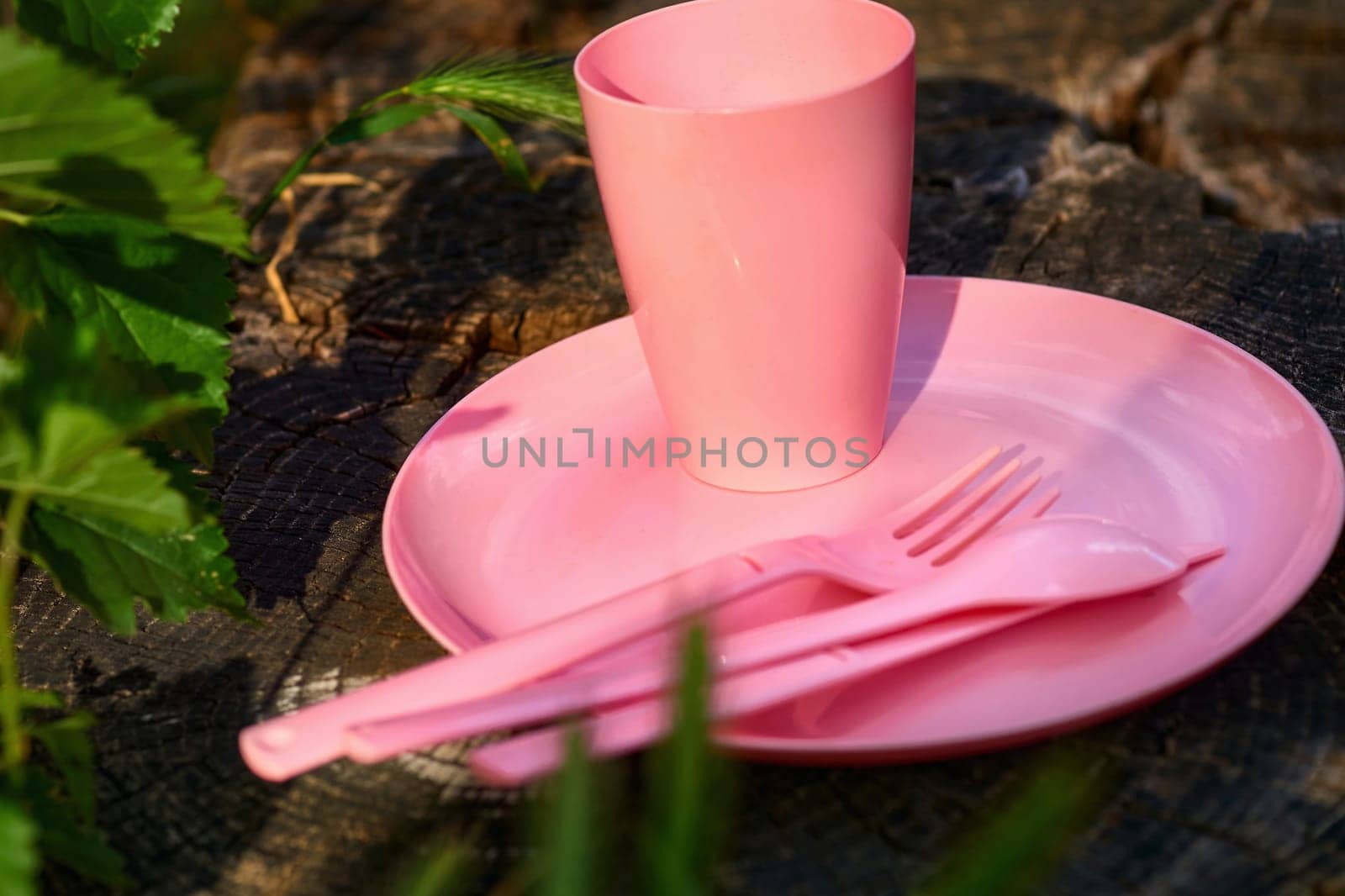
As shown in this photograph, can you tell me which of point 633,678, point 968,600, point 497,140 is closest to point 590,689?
point 633,678

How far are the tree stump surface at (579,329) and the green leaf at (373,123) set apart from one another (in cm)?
17

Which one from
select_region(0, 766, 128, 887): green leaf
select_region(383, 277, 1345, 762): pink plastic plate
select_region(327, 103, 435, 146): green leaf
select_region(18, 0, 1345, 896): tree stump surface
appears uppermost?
select_region(327, 103, 435, 146): green leaf

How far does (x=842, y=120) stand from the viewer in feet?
2.53

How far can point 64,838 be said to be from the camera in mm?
644

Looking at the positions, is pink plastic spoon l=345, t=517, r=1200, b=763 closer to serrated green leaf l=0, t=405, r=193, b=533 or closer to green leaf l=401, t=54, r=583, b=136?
serrated green leaf l=0, t=405, r=193, b=533

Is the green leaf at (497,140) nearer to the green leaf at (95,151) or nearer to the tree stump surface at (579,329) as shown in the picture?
the tree stump surface at (579,329)

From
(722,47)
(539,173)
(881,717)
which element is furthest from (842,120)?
(539,173)

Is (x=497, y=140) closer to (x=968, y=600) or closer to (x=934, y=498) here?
(x=934, y=498)

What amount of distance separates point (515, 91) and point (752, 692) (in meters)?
0.62

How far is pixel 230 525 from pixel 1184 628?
2.10 feet

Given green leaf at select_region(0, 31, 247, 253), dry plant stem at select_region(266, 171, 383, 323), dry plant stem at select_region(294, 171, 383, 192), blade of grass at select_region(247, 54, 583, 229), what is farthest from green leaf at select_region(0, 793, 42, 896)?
dry plant stem at select_region(294, 171, 383, 192)

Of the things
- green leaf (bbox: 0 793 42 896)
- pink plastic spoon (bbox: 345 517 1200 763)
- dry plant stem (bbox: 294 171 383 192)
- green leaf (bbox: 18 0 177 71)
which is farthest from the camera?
dry plant stem (bbox: 294 171 383 192)

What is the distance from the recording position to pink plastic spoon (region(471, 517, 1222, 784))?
660 millimetres

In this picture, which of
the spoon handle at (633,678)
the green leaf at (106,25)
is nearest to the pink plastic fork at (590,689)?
the spoon handle at (633,678)
